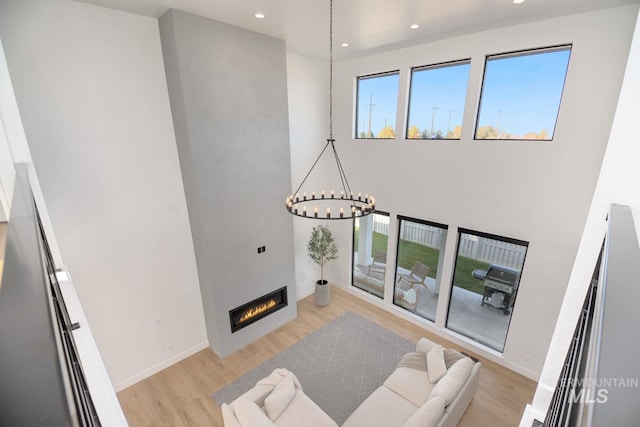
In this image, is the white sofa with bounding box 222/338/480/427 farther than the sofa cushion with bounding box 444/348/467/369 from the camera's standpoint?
No

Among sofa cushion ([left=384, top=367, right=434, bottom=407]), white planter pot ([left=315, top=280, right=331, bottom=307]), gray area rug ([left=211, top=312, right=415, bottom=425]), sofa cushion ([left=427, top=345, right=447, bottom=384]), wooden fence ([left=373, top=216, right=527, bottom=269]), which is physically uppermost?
wooden fence ([left=373, top=216, right=527, bottom=269])

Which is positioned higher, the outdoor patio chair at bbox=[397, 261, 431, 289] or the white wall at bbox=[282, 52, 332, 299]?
the white wall at bbox=[282, 52, 332, 299]

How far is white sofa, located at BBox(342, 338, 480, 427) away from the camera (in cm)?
339

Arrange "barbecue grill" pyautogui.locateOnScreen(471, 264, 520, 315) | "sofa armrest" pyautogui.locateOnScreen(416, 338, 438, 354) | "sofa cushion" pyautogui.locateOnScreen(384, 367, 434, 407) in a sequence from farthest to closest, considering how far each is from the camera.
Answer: "barbecue grill" pyautogui.locateOnScreen(471, 264, 520, 315) → "sofa armrest" pyautogui.locateOnScreen(416, 338, 438, 354) → "sofa cushion" pyautogui.locateOnScreen(384, 367, 434, 407)

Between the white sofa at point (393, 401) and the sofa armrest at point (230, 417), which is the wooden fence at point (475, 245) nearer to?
the white sofa at point (393, 401)

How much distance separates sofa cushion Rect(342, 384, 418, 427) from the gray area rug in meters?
0.63

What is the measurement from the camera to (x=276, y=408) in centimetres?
366

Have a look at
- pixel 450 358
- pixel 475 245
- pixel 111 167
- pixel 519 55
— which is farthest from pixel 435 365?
pixel 111 167

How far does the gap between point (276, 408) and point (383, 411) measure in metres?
1.37

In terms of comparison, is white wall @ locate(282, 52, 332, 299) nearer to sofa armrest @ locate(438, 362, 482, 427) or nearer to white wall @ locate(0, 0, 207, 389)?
white wall @ locate(0, 0, 207, 389)

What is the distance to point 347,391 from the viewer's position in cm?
473

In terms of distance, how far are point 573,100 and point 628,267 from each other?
403 cm

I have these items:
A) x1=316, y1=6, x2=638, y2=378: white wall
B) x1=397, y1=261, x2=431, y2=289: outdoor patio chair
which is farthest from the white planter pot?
x1=316, y1=6, x2=638, y2=378: white wall

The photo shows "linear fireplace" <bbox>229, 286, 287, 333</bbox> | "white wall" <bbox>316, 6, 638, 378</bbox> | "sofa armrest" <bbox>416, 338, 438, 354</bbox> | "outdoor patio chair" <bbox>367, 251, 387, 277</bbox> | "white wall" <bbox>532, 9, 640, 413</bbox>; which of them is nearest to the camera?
"white wall" <bbox>532, 9, 640, 413</bbox>
